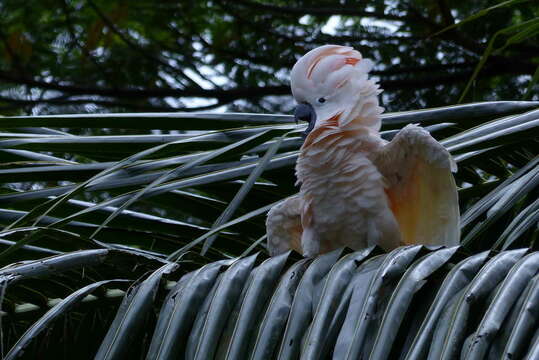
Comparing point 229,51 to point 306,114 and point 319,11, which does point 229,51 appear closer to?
point 319,11

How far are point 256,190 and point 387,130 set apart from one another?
379 mm

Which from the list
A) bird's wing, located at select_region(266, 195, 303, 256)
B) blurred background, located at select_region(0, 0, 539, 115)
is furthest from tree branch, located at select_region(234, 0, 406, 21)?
bird's wing, located at select_region(266, 195, 303, 256)

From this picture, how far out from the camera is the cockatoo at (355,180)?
2.05m

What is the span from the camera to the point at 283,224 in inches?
86.2

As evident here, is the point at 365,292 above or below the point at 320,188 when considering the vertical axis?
below

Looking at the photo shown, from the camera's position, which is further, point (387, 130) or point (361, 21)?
point (361, 21)

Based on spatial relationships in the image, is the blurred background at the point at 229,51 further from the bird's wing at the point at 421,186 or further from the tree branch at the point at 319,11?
the bird's wing at the point at 421,186

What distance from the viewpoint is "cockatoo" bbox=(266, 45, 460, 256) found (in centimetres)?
205

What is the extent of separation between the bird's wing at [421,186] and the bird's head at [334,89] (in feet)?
0.40

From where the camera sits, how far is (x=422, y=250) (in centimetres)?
144

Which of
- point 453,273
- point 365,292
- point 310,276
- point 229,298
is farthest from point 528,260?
point 229,298

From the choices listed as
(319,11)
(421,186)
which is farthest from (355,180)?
(319,11)

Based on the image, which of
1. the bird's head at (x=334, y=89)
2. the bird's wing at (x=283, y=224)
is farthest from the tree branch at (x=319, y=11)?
the bird's wing at (x=283, y=224)

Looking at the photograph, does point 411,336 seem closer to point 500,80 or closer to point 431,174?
point 431,174
